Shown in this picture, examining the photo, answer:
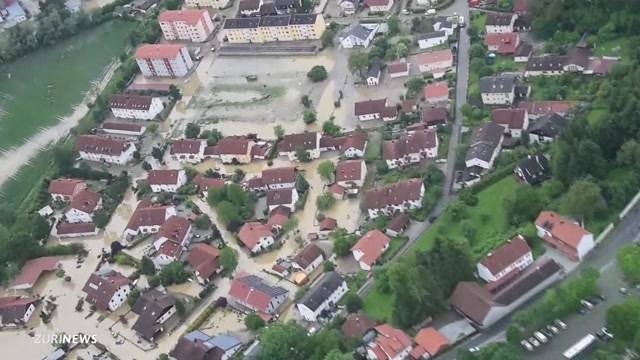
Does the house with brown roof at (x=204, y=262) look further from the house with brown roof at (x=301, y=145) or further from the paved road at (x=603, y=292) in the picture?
the paved road at (x=603, y=292)

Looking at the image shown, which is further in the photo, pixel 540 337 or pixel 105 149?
pixel 105 149

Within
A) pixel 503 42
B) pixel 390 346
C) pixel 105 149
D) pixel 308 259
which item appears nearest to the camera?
pixel 390 346

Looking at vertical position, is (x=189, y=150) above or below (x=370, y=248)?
above

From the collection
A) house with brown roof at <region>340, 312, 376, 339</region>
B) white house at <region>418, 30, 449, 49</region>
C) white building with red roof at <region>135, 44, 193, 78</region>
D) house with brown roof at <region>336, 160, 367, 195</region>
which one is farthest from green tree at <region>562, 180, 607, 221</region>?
white building with red roof at <region>135, 44, 193, 78</region>

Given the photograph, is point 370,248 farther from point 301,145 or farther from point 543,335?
point 301,145

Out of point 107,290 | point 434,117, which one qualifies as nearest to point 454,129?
point 434,117

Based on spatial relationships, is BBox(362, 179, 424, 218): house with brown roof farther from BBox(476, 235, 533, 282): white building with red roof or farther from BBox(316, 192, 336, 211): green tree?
BBox(476, 235, 533, 282): white building with red roof
